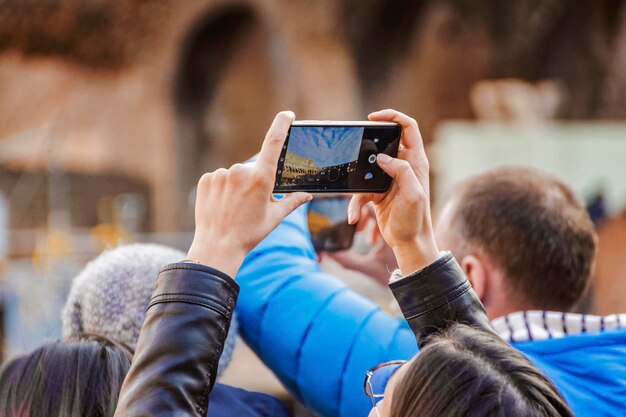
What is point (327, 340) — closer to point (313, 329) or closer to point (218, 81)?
point (313, 329)

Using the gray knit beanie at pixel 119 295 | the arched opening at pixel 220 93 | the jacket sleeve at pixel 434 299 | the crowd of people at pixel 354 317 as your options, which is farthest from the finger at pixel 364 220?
the arched opening at pixel 220 93

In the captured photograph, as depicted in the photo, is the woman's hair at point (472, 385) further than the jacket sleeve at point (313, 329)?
Answer: No

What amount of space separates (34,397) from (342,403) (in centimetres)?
42

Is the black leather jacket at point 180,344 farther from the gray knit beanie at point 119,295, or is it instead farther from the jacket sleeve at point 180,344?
the gray knit beanie at point 119,295

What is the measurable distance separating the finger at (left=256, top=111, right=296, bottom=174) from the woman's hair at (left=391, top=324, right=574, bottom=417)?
25cm

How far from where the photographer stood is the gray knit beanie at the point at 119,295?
106cm

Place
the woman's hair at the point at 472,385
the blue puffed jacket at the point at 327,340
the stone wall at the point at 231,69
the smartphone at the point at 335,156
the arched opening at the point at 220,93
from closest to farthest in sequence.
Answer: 1. the woman's hair at the point at 472,385
2. the smartphone at the point at 335,156
3. the blue puffed jacket at the point at 327,340
4. the stone wall at the point at 231,69
5. the arched opening at the point at 220,93

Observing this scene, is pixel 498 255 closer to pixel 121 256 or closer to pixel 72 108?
pixel 121 256

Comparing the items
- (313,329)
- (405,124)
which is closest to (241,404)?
(313,329)

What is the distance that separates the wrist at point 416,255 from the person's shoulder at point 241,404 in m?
0.32

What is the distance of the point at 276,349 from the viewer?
1.10 m

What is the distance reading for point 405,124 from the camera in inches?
34.6

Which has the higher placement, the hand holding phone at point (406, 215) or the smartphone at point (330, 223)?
the hand holding phone at point (406, 215)

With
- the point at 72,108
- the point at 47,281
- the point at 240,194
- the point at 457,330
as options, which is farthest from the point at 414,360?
the point at 72,108
